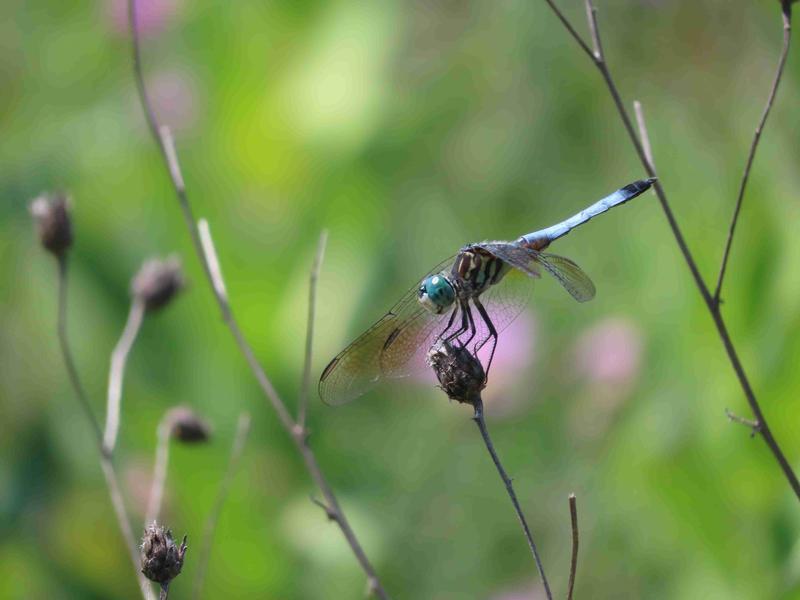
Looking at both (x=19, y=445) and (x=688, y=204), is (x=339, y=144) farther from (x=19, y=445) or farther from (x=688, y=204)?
(x=19, y=445)

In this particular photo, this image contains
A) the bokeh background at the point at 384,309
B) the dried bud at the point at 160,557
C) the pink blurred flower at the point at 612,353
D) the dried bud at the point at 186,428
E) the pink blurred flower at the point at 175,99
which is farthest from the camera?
the pink blurred flower at the point at 175,99

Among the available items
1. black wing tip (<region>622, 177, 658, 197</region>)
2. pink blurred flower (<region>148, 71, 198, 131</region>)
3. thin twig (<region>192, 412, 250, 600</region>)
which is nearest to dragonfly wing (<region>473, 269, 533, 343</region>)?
black wing tip (<region>622, 177, 658, 197</region>)

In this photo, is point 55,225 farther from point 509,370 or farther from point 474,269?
point 509,370

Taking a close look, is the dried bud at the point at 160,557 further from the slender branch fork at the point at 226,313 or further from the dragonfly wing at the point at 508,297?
the dragonfly wing at the point at 508,297

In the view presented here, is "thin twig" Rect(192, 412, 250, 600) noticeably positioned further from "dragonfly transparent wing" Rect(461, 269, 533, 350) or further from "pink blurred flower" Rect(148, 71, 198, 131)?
"pink blurred flower" Rect(148, 71, 198, 131)

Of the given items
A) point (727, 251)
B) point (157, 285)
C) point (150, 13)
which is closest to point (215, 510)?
point (157, 285)

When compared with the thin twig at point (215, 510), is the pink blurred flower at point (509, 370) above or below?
below

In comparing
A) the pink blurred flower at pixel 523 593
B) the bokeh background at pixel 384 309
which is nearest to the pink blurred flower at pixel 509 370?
the bokeh background at pixel 384 309
